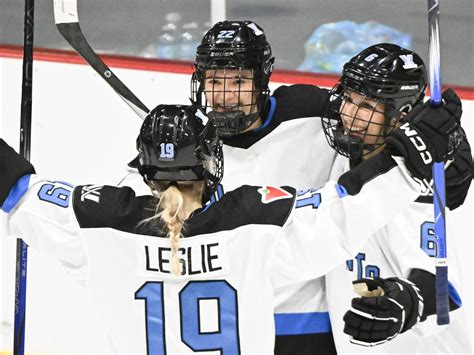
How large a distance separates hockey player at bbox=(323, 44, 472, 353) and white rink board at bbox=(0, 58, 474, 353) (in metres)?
1.04

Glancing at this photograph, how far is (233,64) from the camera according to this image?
8.71 ft

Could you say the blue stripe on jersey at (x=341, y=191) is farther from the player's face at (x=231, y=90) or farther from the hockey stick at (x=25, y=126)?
the hockey stick at (x=25, y=126)

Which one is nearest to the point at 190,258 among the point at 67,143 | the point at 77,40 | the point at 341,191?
the point at 341,191

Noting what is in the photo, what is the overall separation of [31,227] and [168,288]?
30 cm

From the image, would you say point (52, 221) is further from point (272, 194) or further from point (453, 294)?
point (453, 294)

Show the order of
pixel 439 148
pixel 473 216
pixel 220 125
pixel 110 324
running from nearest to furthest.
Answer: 1. pixel 439 148
2. pixel 110 324
3. pixel 220 125
4. pixel 473 216

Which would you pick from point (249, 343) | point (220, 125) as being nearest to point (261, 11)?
point (220, 125)

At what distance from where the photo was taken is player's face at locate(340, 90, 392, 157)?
8.19 feet

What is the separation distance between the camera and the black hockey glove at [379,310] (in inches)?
87.7

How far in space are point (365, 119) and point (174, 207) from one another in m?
0.59

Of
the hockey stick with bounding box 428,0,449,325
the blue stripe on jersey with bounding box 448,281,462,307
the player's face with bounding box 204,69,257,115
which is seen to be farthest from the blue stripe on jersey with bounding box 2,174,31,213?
the blue stripe on jersey with bounding box 448,281,462,307

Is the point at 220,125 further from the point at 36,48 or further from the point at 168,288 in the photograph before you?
the point at 36,48

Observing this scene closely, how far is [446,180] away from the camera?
2352 millimetres

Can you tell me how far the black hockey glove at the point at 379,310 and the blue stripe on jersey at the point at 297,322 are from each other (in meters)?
0.39
